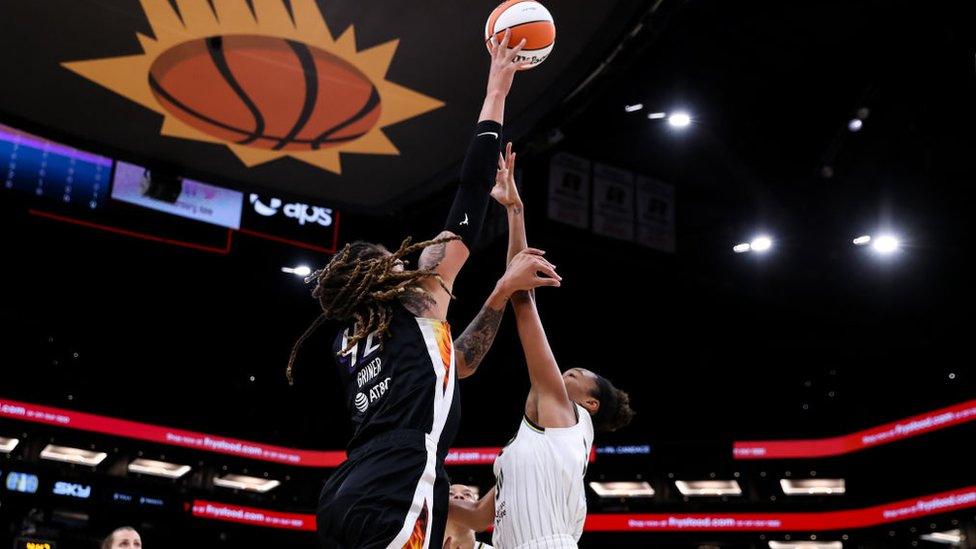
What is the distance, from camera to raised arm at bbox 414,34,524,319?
2.86 metres

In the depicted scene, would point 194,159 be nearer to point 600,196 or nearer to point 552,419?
point 600,196

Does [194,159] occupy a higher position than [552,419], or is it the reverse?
[194,159]

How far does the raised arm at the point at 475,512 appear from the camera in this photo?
4227 mm

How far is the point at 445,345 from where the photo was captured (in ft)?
9.01

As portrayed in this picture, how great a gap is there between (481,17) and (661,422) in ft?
42.1

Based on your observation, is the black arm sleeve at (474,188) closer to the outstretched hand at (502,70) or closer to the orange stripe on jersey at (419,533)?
the outstretched hand at (502,70)

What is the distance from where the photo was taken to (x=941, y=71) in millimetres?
11516

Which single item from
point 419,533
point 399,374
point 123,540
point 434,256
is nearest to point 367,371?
point 399,374

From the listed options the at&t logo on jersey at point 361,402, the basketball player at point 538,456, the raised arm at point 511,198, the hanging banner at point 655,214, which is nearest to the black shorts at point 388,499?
the at&t logo on jersey at point 361,402

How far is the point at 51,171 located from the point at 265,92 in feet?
8.13

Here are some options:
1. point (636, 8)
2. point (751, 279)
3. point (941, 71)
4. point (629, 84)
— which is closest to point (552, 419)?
point (636, 8)

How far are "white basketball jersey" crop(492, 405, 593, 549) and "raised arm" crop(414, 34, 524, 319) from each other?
1035 mm

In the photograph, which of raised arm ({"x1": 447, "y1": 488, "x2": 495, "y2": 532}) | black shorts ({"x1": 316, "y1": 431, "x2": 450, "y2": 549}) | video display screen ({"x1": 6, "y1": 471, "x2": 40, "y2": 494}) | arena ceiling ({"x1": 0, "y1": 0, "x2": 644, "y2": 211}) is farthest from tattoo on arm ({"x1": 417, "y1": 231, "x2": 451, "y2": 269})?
video display screen ({"x1": 6, "y1": 471, "x2": 40, "y2": 494})

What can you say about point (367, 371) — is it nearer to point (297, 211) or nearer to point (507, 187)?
point (507, 187)
